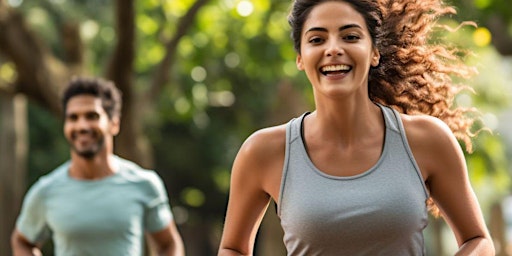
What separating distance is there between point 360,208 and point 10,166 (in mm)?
8908

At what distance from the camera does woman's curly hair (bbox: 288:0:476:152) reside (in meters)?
4.01

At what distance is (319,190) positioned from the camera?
3.50m

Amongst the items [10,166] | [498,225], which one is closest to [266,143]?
[10,166]

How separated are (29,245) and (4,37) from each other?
3857 millimetres

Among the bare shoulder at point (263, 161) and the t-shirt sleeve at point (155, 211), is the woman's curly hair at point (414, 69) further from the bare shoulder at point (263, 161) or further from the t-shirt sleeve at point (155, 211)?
the t-shirt sleeve at point (155, 211)

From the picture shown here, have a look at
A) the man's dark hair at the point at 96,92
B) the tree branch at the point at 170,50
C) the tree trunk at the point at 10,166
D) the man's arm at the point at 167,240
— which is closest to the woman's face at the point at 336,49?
the man's arm at the point at 167,240

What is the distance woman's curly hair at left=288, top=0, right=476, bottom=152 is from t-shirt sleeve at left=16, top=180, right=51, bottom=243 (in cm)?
297

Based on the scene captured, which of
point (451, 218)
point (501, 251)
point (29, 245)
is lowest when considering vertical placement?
point (501, 251)

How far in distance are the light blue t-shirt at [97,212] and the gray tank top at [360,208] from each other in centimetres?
274

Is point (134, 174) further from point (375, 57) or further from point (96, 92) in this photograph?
point (375, 57)

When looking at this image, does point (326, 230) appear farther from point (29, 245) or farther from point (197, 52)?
point (197, 52)

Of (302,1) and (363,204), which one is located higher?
(302,1)

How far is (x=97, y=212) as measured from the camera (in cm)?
626

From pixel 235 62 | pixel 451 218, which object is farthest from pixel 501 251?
pixel 451 218
